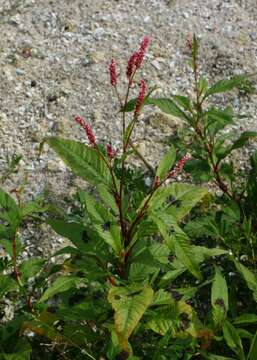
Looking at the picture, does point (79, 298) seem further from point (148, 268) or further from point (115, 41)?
point (115, 41)

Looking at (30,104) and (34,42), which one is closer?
(30,104)

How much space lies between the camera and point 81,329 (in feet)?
11.0

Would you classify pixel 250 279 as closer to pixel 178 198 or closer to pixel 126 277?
pixel 178 198

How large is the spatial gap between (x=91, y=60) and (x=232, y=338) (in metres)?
3.36

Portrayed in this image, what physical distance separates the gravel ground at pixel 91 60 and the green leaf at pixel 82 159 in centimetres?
158

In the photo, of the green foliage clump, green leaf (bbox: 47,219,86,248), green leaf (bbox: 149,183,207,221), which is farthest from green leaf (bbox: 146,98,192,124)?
green leaf (bbox: 47,219,86,248)

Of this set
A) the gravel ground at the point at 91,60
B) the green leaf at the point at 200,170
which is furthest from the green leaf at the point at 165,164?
the gravel ground at the point at 91,60

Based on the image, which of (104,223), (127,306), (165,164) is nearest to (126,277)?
(104,223)

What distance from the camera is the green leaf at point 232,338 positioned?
3.13m

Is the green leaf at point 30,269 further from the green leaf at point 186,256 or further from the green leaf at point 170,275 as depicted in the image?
the green leaf at point 186,256

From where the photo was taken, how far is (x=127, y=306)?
8.94ft

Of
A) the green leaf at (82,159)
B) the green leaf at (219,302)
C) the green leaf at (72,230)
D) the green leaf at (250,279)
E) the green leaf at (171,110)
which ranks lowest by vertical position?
the green leaf at (219,302)

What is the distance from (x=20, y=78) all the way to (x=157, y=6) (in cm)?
169

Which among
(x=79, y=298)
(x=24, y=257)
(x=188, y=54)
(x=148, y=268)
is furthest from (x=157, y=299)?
(x=188, y=54)
